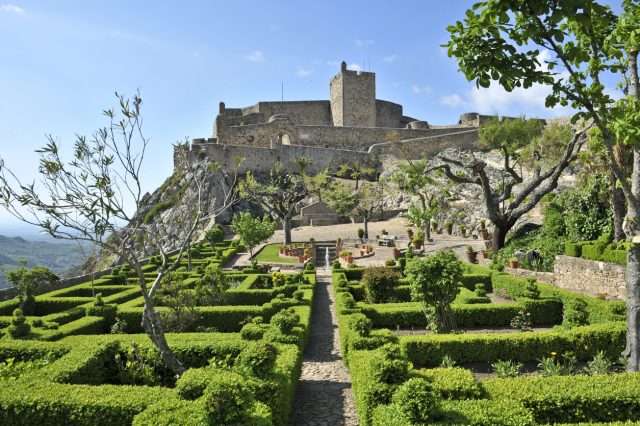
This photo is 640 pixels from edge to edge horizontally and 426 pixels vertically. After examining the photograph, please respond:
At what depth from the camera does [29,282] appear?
15.0m

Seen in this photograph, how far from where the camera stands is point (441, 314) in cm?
1070

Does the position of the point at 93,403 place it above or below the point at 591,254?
below

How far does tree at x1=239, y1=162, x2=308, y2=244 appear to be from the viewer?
30.0 meters

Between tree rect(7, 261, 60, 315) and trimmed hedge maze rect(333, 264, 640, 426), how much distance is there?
10138 millimetres

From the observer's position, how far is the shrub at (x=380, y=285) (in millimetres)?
14742

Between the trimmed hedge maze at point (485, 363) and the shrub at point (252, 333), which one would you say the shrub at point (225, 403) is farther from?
the shrub at point (252, 333)

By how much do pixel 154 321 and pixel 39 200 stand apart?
2623mm

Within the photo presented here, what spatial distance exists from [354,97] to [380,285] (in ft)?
145

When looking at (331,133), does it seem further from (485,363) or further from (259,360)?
(259,360)

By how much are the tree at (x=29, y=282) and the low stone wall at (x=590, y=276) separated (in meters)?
18.2

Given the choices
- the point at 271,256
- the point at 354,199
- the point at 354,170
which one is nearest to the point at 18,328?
the point at 271,256

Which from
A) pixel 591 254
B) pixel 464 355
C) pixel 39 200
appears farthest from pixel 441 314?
pixel 39 200

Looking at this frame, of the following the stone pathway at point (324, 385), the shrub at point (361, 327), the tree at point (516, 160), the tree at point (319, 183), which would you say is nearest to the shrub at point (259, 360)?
the stone pathway at point (324, 385)

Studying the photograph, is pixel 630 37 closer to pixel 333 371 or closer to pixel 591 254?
pixel 333 371
